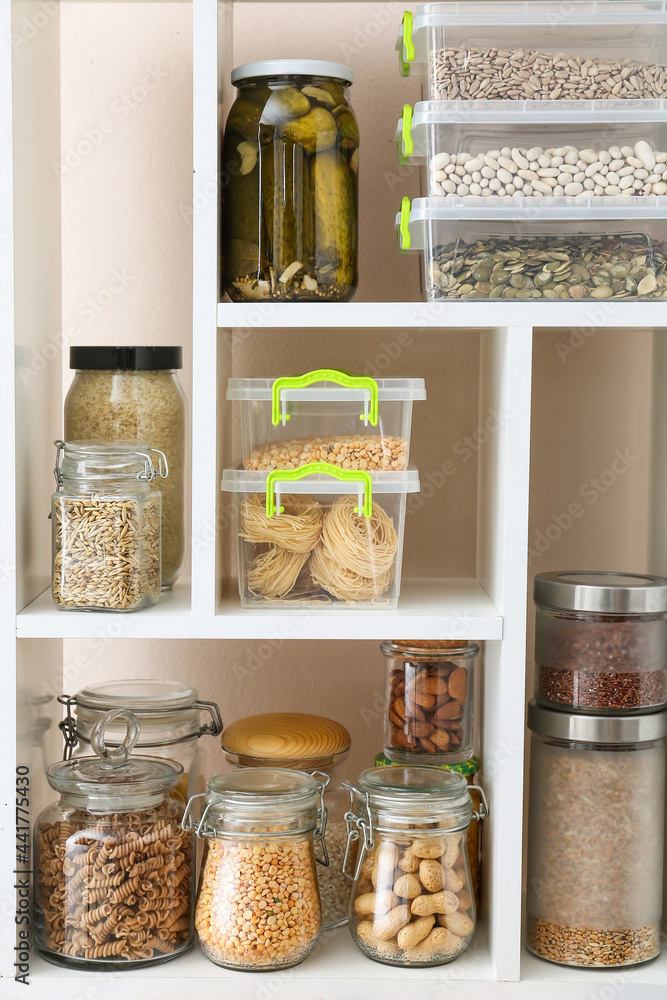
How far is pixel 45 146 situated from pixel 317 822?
74 cm

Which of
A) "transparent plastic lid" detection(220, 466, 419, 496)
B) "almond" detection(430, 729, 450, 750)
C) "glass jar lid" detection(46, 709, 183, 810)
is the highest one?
"transparent plastic lid" detection(220, 466, 419, 496)

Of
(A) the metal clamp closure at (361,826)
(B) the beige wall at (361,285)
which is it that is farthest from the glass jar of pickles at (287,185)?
(A) the metal clamp closure at (361,826)

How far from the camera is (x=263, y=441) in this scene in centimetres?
94

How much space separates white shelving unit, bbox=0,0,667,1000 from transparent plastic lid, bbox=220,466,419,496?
36 millimetres

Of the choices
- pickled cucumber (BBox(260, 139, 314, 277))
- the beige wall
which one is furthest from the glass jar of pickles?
the beige wall

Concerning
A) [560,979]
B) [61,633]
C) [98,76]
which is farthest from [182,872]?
[98,76]

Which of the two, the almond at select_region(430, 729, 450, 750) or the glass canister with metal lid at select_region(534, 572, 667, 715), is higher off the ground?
the glass canister with metal lid at select_region(534, 572, 667, 715)

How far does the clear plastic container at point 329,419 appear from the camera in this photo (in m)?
0.91

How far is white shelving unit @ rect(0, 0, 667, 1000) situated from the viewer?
0.88 m

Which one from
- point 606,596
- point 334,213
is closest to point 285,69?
point 334,213

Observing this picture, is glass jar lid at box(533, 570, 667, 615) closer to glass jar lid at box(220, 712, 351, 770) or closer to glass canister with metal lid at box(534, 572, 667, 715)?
glass canister with metal lid at box(534, 572, 667, 715)

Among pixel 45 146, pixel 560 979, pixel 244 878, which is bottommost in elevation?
pixel 560 979

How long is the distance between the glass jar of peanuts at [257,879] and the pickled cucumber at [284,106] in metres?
0.62

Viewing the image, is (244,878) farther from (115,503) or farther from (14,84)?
(14,84)
